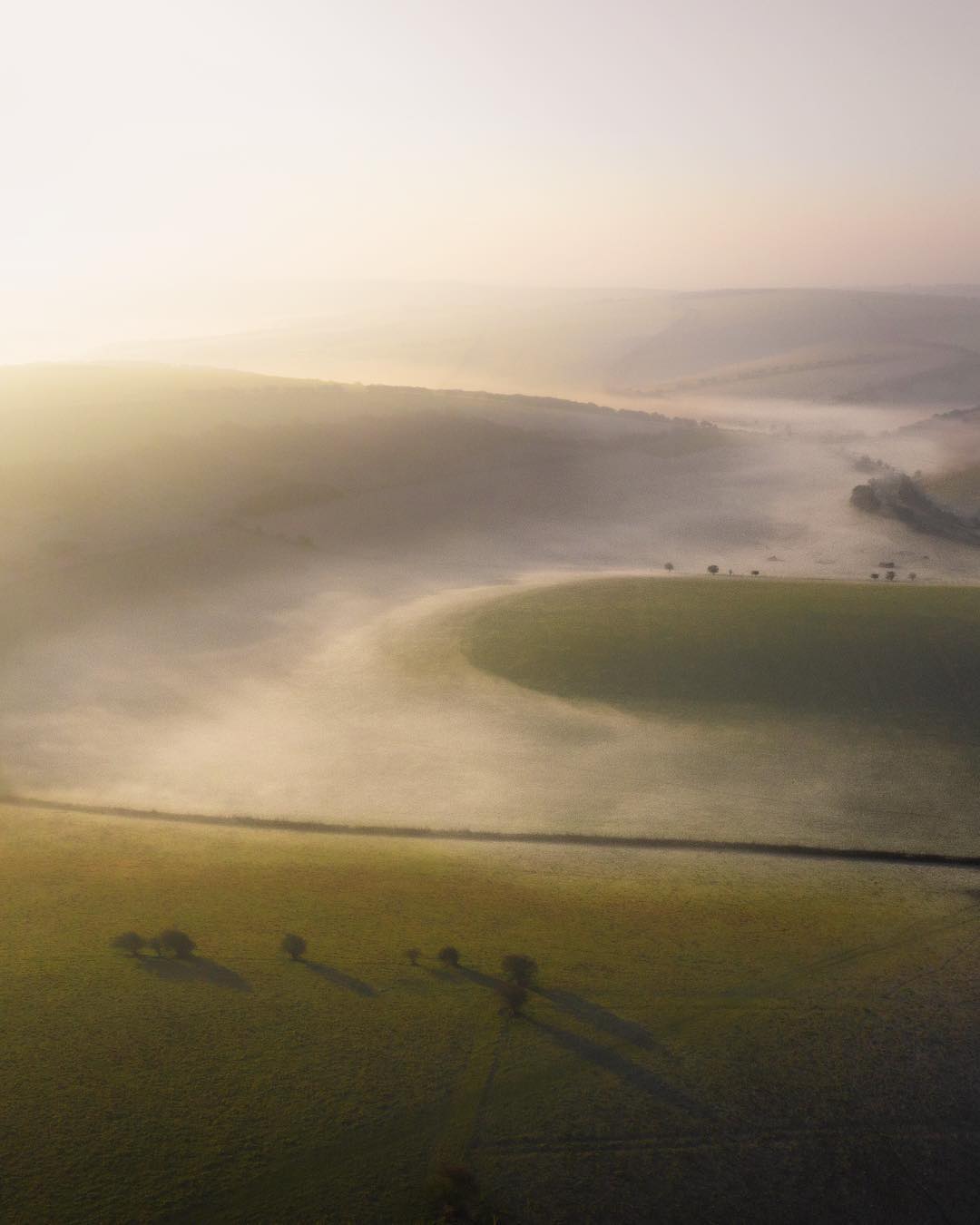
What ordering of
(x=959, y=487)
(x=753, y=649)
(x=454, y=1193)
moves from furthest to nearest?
(x=959, y=487)
(x=753, y=649)
(x=454, y=1193)

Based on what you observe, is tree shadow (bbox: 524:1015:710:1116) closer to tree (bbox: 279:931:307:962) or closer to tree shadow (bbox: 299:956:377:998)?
tree shadow (bbox: 299:956:377:998)

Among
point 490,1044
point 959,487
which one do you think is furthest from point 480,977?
point 959,487

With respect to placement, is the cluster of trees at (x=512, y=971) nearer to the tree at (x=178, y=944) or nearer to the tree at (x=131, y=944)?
the tree at (x=178, y=944)

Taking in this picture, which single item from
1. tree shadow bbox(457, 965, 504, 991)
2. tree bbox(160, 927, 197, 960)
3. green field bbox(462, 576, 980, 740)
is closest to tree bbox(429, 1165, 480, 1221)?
tree shadow bbox(457, 965, 504, 991)

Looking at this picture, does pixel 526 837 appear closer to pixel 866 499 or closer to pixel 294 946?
pixel 294 946

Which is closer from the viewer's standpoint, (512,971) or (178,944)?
(512,971)
